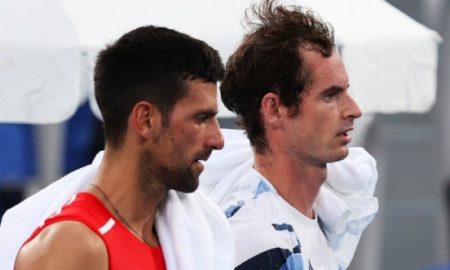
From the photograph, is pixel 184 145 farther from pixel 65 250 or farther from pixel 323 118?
pixel 323 118

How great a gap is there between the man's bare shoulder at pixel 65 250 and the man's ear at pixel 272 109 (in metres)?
0.99

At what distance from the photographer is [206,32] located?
4.30 metres

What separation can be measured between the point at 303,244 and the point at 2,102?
36.4 inches

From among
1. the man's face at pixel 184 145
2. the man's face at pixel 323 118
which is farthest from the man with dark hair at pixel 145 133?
the man's face at pixel 323 118

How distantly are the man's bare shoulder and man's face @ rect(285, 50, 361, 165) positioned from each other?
3.20 feet

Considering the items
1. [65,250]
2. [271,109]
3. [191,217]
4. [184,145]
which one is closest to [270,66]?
[271,109]

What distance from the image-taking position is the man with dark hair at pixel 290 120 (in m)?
3.98

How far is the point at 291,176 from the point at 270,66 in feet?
1.07

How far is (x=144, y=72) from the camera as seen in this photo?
3.35m

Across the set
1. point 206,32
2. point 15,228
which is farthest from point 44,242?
point 206,32

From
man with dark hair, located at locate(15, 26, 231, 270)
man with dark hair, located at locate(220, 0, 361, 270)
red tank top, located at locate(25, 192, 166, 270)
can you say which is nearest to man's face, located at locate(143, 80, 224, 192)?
man with dark hair, located at locate(15, 26, 231, 270)

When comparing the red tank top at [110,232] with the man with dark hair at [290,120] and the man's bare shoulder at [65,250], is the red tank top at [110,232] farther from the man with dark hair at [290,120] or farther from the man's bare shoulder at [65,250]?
the man with dark hair at [290,120]

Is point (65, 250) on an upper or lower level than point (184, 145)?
lower

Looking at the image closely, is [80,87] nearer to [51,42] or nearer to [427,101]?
[51,42]
